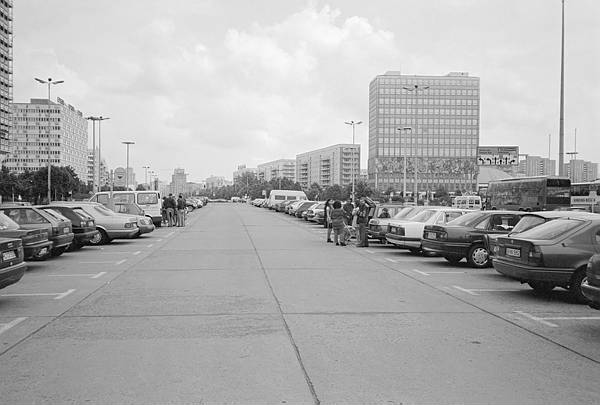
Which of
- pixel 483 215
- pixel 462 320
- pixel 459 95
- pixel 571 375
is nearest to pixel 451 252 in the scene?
pixel 483 215

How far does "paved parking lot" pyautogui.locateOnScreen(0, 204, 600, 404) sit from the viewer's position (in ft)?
16.3

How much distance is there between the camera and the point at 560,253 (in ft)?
30.6

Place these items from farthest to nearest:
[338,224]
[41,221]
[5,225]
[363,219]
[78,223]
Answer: [338,224], [363,219], [78,223], [41,221], [5,225]

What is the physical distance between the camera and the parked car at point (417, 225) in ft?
53.7

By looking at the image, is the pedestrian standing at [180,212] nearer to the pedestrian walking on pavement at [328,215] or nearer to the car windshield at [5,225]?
the pedestrian walking on pavement at [328,215]

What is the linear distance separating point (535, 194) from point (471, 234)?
92.4ft

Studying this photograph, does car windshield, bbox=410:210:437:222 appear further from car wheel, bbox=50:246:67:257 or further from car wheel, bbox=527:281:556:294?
car wheel, bbox=50:246:67:257

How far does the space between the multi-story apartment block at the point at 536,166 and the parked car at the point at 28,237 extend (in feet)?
426

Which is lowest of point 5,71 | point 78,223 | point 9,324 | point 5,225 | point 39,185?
point 9,324

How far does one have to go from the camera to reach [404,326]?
745cm

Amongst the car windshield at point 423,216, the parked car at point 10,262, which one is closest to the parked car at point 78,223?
the parked car at point 10,262

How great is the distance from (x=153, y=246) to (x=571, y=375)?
16.3m

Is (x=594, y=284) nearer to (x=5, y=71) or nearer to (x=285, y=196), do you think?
(x=285, y=196)

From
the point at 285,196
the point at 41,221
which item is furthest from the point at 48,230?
the point at 285,196
